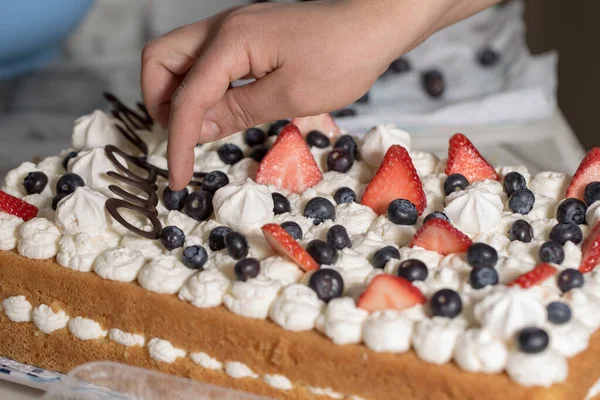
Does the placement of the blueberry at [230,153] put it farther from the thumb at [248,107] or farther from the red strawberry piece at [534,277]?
the red strawberry piece at [534,277]

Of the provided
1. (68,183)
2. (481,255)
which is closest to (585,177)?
(481,255)

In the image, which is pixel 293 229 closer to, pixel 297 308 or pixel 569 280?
pixel 297 308

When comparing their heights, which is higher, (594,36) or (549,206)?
(549,206)

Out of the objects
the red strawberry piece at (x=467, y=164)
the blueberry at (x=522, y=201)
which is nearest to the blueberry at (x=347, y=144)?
the red strawberry piece at (x=467, y=164)

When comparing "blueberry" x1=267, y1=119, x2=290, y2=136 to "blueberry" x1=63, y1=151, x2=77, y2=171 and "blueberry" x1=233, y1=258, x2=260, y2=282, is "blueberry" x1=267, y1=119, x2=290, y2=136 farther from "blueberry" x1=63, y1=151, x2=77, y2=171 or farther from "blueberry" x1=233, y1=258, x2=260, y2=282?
"blueberry" x1=233, y1=258, x2=260, y2=282

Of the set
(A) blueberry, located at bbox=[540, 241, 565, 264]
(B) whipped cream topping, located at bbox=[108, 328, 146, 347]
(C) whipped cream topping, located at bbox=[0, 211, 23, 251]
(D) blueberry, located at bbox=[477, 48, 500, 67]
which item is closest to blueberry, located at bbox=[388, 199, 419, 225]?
(A) blueberry, located at bbox=[540, 241, 565, 264]

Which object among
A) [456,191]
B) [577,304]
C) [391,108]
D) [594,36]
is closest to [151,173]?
[456,191]

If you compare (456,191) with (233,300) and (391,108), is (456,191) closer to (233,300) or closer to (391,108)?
(233,300)
